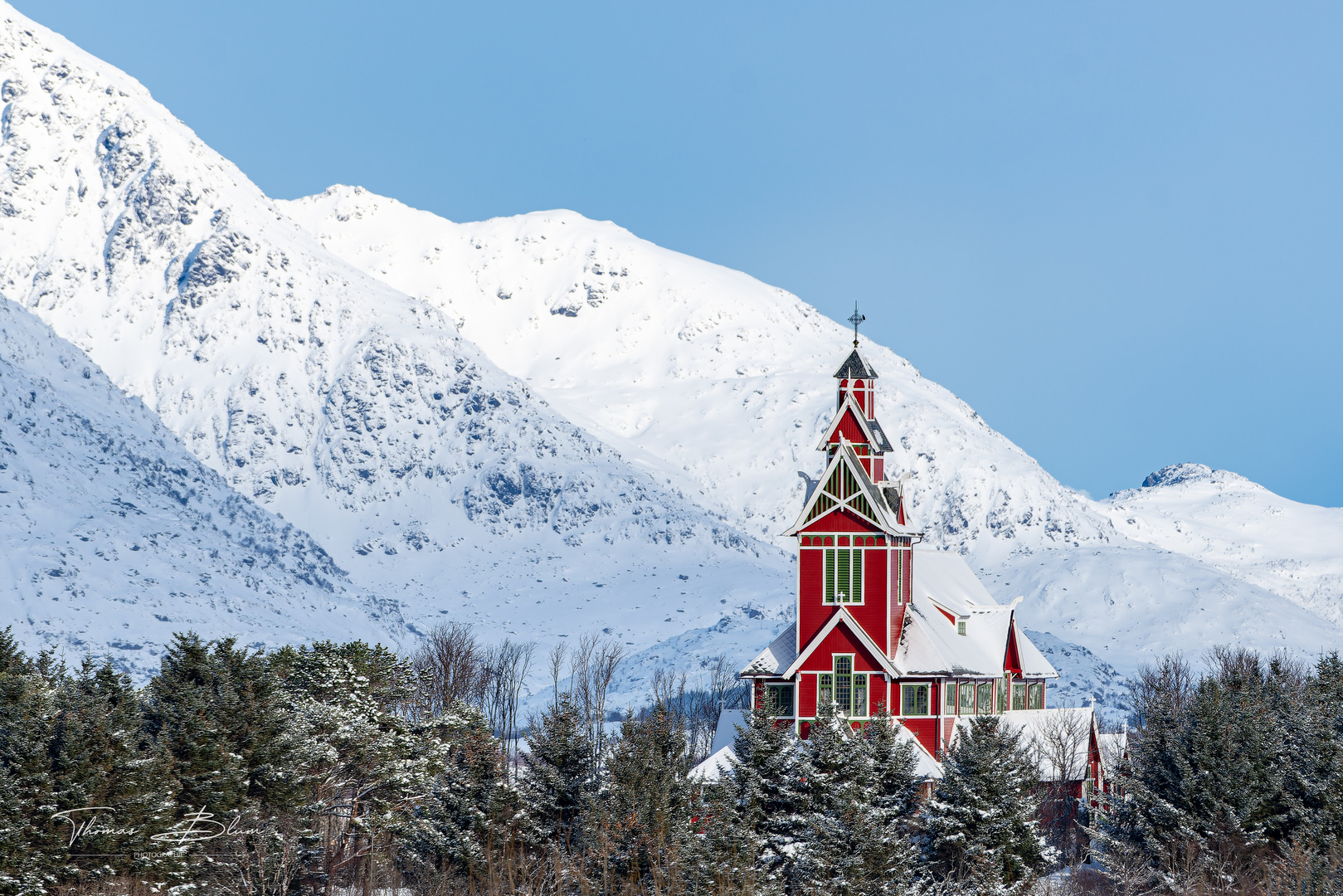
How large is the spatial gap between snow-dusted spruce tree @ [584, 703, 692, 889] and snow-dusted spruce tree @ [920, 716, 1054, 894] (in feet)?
25.8

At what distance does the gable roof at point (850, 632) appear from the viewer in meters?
65.1

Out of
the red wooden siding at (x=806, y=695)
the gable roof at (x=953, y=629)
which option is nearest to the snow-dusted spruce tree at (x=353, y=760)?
the red wooden siding at (x=806, y=695)

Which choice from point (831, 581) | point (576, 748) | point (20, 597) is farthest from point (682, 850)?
point (20, 597)

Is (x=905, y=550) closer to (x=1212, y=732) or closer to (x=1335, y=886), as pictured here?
(x=1212, y=732)

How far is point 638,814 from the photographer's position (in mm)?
43375

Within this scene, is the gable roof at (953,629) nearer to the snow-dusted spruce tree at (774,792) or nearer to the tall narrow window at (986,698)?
the tall narrow window at (986,698)

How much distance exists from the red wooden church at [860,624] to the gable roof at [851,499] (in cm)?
4

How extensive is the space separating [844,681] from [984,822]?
65.5ft

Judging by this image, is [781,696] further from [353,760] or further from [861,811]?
[861,811]

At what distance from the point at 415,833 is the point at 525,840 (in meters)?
3.84

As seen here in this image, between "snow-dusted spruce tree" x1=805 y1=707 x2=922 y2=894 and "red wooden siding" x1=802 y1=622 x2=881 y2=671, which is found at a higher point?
"red wooden siding" x1=802 y1=622 x2=881 y2=671

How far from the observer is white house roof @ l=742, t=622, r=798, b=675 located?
66.2 m

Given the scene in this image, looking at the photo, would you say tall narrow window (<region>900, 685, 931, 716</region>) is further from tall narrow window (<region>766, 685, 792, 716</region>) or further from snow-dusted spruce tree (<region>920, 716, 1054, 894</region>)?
snow-dusted spruce tree (<region>920, 716, 1054, 894</region>)
